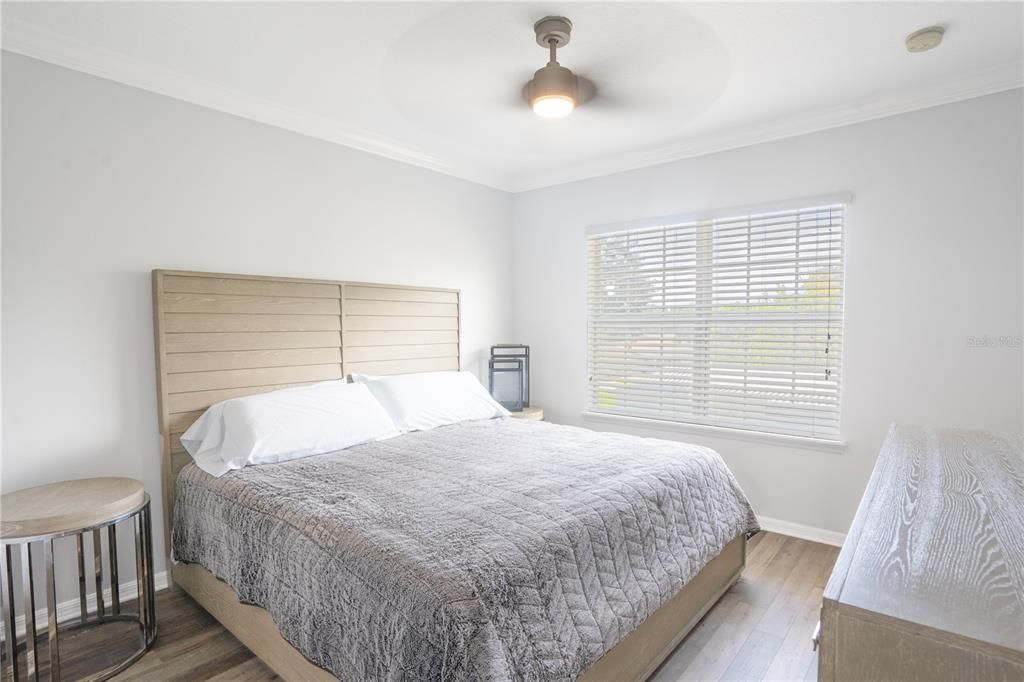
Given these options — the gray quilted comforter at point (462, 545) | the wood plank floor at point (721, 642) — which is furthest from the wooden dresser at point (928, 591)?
the wood plank floor at point (721, 642)

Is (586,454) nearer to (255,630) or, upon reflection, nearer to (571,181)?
(255,630)

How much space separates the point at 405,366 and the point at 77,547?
1883 mm

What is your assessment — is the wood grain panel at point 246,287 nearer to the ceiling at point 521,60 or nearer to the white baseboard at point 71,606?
the ceiling at point 521,60

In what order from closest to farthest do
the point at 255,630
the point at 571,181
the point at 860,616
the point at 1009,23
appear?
the point at 860,616 < the point at 255,630 < the point at 1009,23 < the point at 571,181

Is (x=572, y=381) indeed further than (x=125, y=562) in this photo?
Yes

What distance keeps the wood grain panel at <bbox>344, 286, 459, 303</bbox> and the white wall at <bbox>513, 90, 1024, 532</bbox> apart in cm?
167

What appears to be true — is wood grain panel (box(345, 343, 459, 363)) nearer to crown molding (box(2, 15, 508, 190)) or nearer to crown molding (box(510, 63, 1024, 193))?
crown molding (box(2, 15, 508, 190))

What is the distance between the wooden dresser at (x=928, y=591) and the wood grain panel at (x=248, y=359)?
8.88ft

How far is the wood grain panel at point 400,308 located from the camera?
127 inches

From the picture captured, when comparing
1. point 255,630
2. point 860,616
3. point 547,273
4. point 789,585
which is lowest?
point 789,585

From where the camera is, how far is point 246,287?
2.74 meters

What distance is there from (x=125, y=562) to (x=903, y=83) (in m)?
4.42

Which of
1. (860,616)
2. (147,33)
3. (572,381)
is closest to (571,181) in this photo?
(572,381)

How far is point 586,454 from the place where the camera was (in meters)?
2.38
